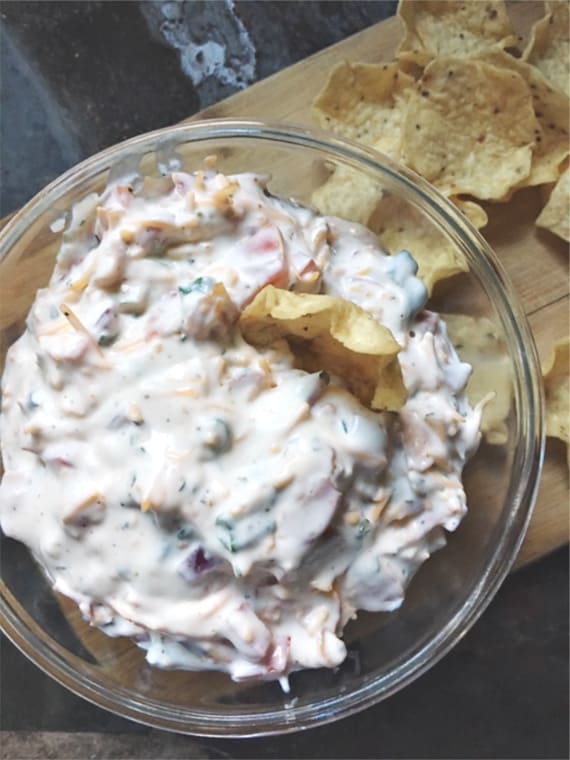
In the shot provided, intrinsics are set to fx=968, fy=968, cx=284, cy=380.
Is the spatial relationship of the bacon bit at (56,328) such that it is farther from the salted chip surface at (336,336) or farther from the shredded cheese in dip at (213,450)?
the salted chip surface at (336,336)

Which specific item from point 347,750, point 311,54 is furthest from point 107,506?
point 311,54

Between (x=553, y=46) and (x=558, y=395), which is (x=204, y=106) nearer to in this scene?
(x=553, y=46)

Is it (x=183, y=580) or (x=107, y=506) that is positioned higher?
(x=107, y=506)

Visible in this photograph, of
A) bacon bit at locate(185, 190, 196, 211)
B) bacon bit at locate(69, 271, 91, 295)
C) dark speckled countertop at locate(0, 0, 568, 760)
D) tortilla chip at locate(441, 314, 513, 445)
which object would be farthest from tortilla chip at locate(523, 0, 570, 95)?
bacon bit at locate(69, 271, 91, 295)

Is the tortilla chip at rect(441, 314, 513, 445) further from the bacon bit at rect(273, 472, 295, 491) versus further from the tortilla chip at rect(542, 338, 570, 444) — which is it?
the bacon bit at rect(273, 472, 295, 491)

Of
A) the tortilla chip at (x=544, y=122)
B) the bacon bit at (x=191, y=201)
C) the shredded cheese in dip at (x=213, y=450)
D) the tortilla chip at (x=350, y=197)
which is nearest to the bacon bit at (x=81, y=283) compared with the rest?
the shredded cheese in dip at (x=213, y=450)

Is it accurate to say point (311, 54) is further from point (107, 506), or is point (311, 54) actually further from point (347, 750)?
point (347, 750)
